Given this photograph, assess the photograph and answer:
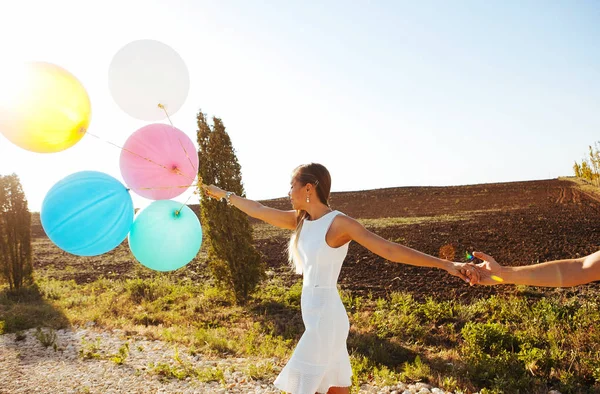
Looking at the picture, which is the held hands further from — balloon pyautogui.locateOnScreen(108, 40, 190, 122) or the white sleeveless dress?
balloon pyautogui.locateOnScreen(108, 40, 190, 122)

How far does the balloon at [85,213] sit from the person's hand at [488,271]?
8.57 feet

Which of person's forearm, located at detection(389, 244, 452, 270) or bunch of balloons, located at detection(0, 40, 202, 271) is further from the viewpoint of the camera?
bunch of balloons, located at detection(0, 40, 202, 271)

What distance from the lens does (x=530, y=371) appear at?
4.47 metres

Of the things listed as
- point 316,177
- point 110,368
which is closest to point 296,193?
point 316,177

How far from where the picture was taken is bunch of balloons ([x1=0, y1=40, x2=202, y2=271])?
318 cm

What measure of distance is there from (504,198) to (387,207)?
690cm

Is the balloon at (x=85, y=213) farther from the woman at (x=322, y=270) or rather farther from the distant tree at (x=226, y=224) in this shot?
the distant tree at (x=226, y=224)

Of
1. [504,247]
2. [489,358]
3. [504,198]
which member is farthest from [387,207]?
[489,358]

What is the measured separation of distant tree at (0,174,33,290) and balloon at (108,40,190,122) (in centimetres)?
755

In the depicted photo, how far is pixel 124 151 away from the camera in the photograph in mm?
3781

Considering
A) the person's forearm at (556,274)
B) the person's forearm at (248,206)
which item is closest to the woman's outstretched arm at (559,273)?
the person's forearm at (556,274)

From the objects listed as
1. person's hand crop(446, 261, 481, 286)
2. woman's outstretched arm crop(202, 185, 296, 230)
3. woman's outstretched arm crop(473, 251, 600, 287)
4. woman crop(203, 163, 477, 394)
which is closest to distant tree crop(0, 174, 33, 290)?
woman's outstretched arm crop(202, 185, 296, 230)

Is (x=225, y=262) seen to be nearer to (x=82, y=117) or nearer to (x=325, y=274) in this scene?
(x=82, y=117)

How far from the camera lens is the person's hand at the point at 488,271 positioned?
228 centimetres
